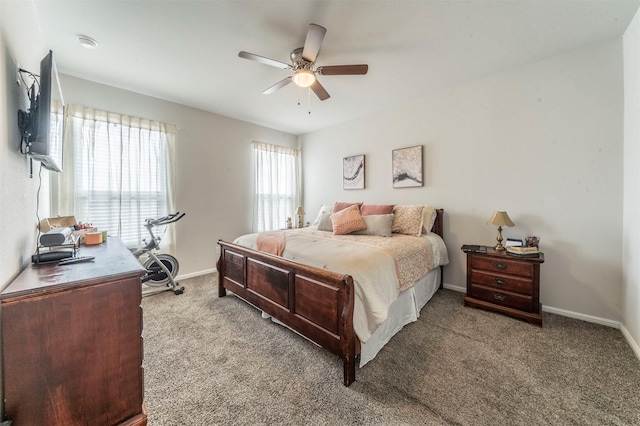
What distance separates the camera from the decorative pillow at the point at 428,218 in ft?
10.2

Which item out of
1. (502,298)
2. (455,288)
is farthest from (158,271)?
(502,298)

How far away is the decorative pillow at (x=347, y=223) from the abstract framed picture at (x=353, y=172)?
3.84 ft

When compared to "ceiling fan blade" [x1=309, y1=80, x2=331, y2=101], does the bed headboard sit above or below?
below

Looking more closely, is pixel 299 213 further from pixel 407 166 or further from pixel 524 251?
pixel 524 251

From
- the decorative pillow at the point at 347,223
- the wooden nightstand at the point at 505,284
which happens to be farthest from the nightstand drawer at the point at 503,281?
the decorative pillow at the point at 347,223

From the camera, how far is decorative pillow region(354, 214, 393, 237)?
2967 millimetres

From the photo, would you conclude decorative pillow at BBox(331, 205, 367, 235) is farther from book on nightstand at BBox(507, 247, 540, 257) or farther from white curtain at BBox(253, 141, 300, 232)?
white curtain at BBox(253, 141, 300, 232)

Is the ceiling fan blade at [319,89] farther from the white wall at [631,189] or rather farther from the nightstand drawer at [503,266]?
the white wall at [631,189]

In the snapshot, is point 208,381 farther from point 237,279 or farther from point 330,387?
point 237,279

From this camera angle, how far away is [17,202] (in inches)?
50.3

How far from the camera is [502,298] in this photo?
8.13 feet

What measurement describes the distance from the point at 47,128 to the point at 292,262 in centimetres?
175

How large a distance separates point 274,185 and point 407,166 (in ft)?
8.53

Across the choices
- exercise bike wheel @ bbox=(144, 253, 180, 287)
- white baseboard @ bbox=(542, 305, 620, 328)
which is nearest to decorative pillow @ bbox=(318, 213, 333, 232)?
exercise bike wheel @ bbox=(144, 253, 180, 287)
